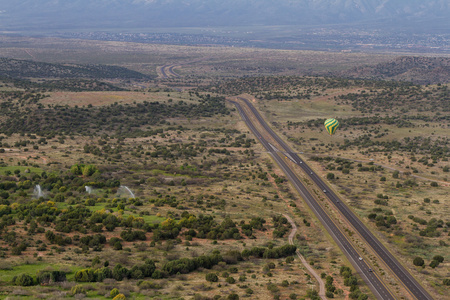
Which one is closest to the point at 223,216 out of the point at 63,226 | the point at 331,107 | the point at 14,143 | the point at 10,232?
the point at 63,226

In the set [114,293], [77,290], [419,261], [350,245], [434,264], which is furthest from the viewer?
[350,245]

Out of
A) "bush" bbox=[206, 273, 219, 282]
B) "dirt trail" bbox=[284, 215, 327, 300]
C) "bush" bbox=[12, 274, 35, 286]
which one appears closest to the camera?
"bush" bbox=[12, 274, 35, 286]

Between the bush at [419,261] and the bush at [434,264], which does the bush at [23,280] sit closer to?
the bush at [419,261]

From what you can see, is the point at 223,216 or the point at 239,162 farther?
the point at 239,162

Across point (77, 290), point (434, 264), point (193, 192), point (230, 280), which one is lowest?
point (434, 264)

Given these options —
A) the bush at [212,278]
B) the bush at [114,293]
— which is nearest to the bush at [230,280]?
the bush at [212,278]

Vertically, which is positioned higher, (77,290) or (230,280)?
(77,290)

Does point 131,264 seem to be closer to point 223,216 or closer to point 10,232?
point 10,232

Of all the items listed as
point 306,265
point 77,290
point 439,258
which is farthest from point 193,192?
point 77,290

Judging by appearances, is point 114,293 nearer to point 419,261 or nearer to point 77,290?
point 77,290

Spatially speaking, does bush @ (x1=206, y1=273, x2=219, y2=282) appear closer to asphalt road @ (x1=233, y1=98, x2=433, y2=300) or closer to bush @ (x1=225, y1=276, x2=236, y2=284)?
bush @ (x1=225, y1=276, x2=236, y2=284)

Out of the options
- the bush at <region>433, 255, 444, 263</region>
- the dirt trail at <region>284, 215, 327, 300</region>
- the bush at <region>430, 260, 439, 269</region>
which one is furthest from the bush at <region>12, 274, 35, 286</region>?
the bush at <region>433, 255, 444, 263</region>
